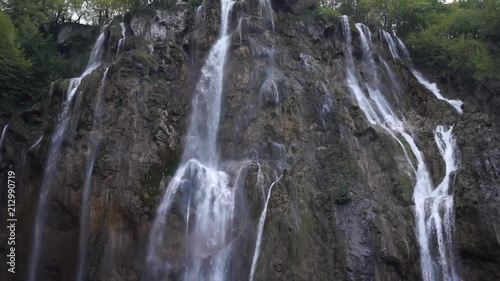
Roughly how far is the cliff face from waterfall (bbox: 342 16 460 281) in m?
0.39

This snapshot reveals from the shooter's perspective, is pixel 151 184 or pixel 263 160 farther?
pixel 263 160

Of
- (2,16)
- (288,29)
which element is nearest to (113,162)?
(2,16)

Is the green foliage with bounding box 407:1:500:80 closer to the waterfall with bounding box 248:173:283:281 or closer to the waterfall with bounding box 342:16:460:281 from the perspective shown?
the waterfall with bounding box 342:16:460:281

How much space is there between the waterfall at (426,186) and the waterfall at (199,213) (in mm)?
8079

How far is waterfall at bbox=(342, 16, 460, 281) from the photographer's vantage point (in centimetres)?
1719

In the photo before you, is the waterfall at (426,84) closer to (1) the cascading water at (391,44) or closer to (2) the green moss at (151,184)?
(1) the cascading water at (391,44)

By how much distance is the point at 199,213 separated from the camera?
1858 cm

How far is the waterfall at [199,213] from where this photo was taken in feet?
57.5

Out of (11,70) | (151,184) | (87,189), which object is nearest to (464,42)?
(151,184)

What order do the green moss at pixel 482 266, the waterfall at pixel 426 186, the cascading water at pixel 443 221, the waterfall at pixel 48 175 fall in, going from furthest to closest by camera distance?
the waterfall at pixel 48 175 < the waterfall at pixel 426 186 < the cascading water at pixel 443 221 < the green moss at pixel 482 266

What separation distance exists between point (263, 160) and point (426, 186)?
7.55 metres

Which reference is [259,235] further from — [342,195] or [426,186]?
[426,186]

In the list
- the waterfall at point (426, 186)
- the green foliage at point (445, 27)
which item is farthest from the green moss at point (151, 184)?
the green foliage at point (445, 27)

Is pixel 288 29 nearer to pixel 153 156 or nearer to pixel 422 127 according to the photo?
pixel 422 127
